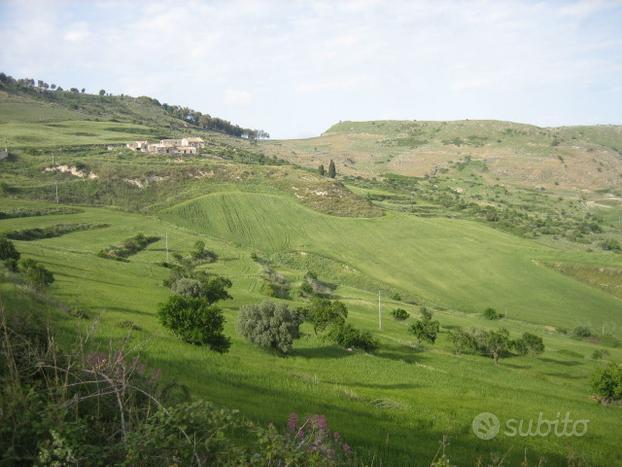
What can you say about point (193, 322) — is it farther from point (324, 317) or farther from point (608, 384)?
point (608, 384)

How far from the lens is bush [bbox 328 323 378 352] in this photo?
32.1m

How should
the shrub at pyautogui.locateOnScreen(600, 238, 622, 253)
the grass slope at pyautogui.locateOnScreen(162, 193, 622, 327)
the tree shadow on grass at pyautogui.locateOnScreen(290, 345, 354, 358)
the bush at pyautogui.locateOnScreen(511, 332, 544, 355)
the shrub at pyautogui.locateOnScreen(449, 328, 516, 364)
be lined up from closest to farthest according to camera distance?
1. the tree shadow on grass at pyautogui.locateOnScreen(290, 345, 354, 358)
2. the shrub at pyautogui.locateOnScreen(449, 328, 516, 364)
3. the bush at pyautogui.locateOnScreen(511, 332, 544, 355)
4. the grass slope at pyautogui.locateOnScreen(162, 193, 622, 327)
5. the shrub at pyautogui.locateOnScreen(600, 238, 622, 253)

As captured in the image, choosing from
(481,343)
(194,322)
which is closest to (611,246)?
(481,343)

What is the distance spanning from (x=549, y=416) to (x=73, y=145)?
134m

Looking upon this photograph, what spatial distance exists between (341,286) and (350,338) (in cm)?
3757

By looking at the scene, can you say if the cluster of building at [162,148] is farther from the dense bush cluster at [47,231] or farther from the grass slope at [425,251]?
the dense bush cluster at [47,231]

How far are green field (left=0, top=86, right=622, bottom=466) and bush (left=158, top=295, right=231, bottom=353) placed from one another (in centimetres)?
80

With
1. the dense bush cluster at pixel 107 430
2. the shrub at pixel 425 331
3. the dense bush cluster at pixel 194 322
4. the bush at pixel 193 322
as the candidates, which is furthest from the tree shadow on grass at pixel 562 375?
the dense bush cluster at pixel 107 430

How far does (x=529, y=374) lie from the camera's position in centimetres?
3725

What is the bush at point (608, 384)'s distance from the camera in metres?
29.4

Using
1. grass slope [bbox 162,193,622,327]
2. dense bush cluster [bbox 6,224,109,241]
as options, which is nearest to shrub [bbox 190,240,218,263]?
grass slope [bbox 162,193,622,327]

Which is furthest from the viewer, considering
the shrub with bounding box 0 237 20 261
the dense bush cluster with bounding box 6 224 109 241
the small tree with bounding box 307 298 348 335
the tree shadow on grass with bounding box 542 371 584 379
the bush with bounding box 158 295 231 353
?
the dense bush cluster with bounding box 6 224 109 241

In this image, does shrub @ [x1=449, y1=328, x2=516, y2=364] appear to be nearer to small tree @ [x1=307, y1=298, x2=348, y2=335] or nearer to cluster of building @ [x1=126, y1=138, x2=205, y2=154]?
small tree @ [x1=307, y1=298, x2=348, y2=335]
